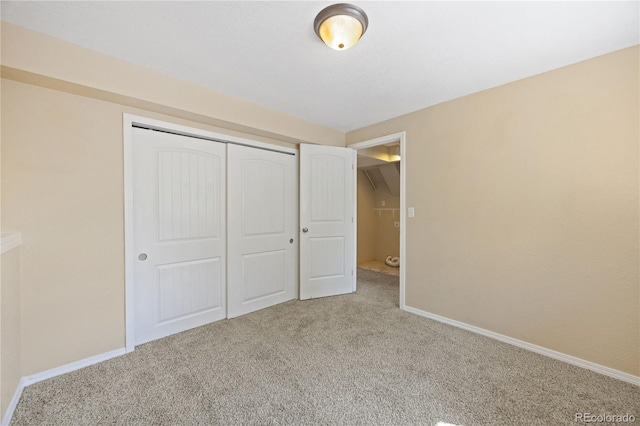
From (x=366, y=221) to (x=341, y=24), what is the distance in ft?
15.3

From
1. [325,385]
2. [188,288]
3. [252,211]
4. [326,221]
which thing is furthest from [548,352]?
[188,288]

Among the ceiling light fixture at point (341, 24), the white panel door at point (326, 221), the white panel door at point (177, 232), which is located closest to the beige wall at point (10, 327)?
the white panel door at point (177, 232)

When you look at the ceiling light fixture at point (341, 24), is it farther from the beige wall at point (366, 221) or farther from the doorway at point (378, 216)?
the beige wall at point (366, 221)

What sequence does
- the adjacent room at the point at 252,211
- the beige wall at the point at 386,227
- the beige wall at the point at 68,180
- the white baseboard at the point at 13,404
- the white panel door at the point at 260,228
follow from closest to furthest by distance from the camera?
1. the white baseboard at the point at 13,404
2. the adjacent room at the point at 252,211
3. the beige wall at the point at 68,180
4. the white panel door at the point at 260,228
5. the beige wall at the point at 386,227

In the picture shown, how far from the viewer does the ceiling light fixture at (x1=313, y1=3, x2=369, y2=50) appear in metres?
1.41

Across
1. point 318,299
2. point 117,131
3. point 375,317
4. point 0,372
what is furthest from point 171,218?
point 375,317

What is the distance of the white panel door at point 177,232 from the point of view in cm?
Answer: 224

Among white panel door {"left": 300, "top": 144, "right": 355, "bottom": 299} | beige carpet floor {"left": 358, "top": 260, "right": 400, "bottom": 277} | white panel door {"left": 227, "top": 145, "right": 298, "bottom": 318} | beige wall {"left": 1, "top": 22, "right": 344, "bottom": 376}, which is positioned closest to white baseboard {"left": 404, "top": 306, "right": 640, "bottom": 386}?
white panel door {"left": 300, "top": 144, "right": 355, "bottom": 299}

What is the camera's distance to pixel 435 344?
2240mm

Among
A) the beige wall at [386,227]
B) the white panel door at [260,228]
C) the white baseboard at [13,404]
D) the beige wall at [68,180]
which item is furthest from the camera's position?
the beige wall at [386,227]

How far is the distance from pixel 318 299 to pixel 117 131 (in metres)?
2.76

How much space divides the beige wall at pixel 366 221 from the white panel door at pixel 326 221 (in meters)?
2.09

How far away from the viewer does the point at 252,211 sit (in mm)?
A: 2963

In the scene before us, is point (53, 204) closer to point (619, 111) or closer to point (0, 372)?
→ point (0, 372)
